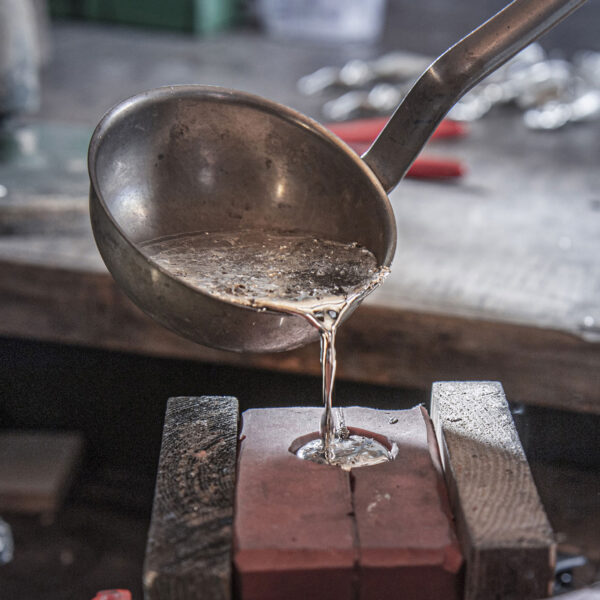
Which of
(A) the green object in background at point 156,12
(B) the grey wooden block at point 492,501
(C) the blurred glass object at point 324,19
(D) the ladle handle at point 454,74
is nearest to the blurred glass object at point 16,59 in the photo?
(D) the ladle handle at point 454,74

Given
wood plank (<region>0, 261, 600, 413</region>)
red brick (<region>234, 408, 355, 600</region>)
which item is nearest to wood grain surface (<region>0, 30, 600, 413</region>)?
wood plank (<region>0, 261, 600, 413</region>)

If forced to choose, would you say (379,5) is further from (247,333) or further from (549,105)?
(247,333)

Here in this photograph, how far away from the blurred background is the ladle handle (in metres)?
0.53

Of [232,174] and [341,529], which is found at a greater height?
[232,174]

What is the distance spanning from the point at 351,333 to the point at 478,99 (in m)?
1.48

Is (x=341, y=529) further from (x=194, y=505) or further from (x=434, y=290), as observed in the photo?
(x=434, y=290)

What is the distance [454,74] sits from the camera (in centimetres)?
88

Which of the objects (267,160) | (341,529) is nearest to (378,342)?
(267,160)

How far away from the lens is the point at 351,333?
154 cm

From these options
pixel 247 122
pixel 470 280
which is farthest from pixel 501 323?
pixel 247 122

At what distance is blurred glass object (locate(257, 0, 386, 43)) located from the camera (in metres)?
3.82

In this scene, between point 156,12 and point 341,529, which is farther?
point 156,12

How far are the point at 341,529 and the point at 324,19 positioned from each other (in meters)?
3.39

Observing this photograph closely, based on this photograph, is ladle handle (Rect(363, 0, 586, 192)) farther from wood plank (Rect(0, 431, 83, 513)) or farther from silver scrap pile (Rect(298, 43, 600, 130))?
silver scrap pile (Rect(298, 43, 600, 130))
